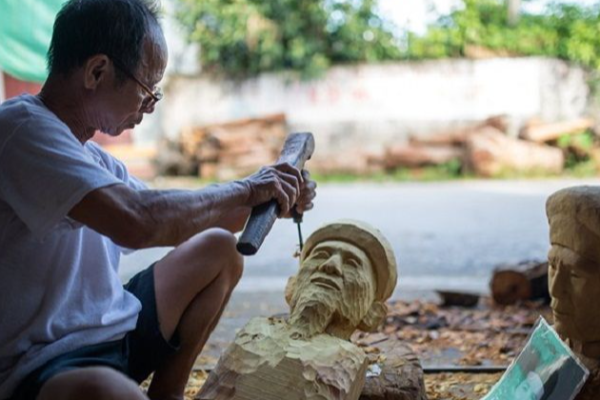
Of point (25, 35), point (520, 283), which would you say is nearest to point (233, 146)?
point (520, 283)

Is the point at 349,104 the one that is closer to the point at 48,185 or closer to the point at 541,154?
the point at 541,154

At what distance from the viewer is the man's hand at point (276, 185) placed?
2.15 meters

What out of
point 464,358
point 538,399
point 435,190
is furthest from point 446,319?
point 435,190

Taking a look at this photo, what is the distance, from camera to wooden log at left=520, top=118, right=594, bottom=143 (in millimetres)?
11977

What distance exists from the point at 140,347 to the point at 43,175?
0.78 m

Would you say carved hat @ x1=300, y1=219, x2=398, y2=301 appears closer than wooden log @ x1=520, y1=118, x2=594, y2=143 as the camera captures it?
Yes

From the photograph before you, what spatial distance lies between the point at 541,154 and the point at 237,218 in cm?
1000

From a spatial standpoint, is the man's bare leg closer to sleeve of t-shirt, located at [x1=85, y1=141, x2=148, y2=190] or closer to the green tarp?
sleeve of t-shirt, located at [x1=85, y1=141, x2=148, y2=190]

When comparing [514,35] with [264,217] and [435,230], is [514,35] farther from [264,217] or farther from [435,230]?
[264,217]

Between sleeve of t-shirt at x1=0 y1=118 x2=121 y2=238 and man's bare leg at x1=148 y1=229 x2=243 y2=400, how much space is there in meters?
0.67

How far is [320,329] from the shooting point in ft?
8.04

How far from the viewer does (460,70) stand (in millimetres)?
12750

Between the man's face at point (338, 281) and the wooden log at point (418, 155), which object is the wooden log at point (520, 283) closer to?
the man's face at point (338, 281)

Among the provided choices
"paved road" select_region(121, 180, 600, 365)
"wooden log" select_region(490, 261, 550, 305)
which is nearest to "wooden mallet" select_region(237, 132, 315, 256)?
"paved road" select_region(121, 180, 600, 365)
